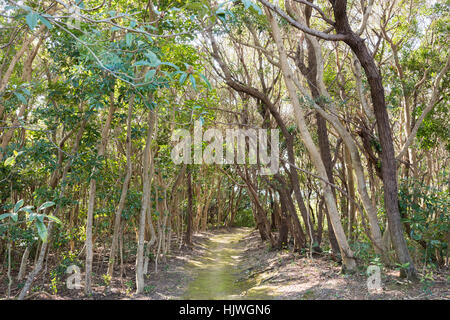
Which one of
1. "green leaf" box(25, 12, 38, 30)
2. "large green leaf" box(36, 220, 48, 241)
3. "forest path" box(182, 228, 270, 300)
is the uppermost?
"green leaf" box(25, 12, 38, 30)

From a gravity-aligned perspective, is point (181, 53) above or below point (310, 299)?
above

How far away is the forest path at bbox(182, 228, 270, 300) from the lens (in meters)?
6.81

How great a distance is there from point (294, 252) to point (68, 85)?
682 centimetres

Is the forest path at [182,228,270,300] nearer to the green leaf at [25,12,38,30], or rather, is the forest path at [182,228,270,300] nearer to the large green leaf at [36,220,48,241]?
the large green leaf at [36,220,48,241]

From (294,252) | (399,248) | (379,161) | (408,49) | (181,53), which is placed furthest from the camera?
(294,252)

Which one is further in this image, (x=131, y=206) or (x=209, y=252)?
(x=209, y=252)

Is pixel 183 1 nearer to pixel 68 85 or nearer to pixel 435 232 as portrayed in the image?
pixel 68 85

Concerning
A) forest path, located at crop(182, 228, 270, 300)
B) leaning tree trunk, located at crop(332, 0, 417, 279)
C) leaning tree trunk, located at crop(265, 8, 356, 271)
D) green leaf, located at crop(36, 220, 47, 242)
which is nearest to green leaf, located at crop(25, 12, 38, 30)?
green leaf, located at crop(36, 220, 47, 242)

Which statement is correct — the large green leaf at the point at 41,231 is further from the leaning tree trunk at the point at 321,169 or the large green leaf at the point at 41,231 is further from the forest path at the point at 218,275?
the forest path at the point at 218,275

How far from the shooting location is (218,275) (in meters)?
8.93

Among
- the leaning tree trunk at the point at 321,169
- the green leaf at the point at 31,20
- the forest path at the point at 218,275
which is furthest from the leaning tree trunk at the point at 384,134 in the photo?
the green leaf at the point at 31,20

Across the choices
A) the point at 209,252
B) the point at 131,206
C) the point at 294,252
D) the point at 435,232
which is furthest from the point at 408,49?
the point at 209,252

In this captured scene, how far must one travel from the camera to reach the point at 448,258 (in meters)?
6.00

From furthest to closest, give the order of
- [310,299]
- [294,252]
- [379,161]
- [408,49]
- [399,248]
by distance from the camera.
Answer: [294,252] < [408,49] < [379,161] < [310,299] < [399,248]
